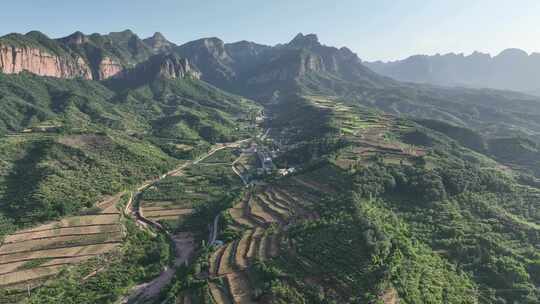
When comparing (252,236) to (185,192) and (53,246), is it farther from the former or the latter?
(185,192)

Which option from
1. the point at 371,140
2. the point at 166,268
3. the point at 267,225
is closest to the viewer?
the point at 166,268

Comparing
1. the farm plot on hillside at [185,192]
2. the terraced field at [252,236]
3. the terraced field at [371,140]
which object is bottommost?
the farm plot on hillside at [185,192]

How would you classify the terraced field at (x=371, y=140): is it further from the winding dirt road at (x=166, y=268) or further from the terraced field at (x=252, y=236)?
the winding dirt road at (x=166, y=268)

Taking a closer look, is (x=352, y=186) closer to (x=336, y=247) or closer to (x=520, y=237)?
(x=336, y=247)

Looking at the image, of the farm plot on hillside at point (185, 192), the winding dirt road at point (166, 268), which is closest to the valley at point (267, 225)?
the winding dirt road at point (166, 268)

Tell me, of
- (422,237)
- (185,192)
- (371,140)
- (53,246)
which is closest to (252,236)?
(422,237)

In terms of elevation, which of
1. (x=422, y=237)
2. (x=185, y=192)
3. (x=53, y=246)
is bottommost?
(x=185, y=192)

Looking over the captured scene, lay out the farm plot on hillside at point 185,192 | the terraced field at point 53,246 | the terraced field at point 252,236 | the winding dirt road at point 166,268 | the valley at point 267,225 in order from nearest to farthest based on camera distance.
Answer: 1. the terraced field at point 252,236
2. the valley at point 267,225
3. the winding dirt road at point 166,268
4. the terraced field at point 53,246
5. the farm plot on hillside at point 185,192

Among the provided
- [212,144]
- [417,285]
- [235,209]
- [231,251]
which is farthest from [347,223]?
[212,144]

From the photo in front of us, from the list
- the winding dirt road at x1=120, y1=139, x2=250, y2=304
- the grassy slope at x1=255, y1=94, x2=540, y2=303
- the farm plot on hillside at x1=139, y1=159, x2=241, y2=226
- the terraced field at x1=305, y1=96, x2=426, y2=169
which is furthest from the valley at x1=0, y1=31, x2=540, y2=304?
the terraced field at x1=305, y1=96, x2=426, y2=169
